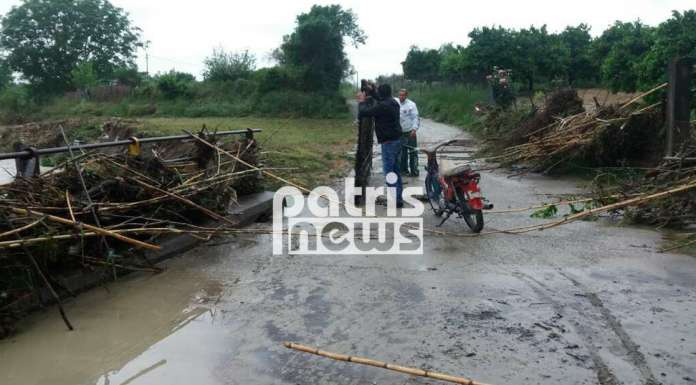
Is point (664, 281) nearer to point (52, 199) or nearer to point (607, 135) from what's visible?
point (52, 199)

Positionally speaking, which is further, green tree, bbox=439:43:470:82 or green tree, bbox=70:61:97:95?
green tree, bbox=70:61:97:95

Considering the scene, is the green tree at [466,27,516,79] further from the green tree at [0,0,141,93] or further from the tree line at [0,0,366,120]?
the green tree at [0,0,141,93]

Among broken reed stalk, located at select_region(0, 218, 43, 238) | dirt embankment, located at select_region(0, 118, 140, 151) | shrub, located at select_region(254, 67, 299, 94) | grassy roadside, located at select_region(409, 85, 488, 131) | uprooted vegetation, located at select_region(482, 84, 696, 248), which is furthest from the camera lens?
shrub, located at select_region(254, 67, 299, 94)

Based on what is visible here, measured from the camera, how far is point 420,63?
51.8 metres

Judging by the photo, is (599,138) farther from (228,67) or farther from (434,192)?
(228,67)

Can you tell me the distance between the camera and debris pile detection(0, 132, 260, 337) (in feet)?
14.1

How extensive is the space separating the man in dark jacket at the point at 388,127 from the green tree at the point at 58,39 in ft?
157

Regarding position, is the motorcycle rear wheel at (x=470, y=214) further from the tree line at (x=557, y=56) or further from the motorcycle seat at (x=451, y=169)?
the tree line at (x=557, y=56)

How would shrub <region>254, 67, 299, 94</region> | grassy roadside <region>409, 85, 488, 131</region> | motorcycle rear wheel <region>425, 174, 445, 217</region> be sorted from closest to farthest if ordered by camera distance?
motorcycle rear wheel <region>425, 174, 445, 217</region> → grassy roadside <region>409, 85, 488, 131</region> → shrub <region>254, 67, 299, 94</region>

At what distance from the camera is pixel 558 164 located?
37.7 feet

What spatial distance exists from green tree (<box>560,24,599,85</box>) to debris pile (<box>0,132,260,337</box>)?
26241 mm

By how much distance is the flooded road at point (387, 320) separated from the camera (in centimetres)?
349

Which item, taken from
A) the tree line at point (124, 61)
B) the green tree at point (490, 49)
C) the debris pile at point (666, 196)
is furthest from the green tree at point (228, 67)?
the debris pile at point (666, 196)

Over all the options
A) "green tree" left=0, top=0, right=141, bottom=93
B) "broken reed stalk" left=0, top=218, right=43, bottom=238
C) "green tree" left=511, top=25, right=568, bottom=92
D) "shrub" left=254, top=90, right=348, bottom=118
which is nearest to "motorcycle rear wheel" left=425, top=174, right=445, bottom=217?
"broken reed stalk" left=0, top=218, right=43, bottom=238
